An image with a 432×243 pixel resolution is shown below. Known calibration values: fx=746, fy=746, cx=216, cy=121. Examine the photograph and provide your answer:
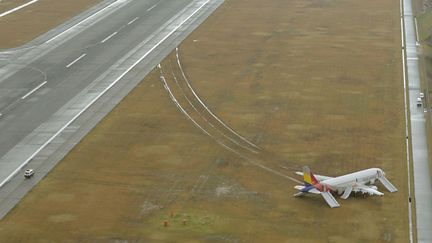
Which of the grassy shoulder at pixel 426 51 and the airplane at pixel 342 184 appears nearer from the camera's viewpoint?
the airplane at pixel 342 184

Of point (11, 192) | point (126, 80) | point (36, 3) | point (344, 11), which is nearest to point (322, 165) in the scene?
point (11, 192)

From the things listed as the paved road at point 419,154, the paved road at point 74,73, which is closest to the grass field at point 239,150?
the paved road at point 419,154

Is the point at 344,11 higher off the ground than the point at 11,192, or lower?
lower

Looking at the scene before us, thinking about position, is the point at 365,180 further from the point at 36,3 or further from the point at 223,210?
the point at 36,3

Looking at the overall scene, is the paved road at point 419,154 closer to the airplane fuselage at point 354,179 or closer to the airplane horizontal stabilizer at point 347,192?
the airplane fuselage at point 354,179

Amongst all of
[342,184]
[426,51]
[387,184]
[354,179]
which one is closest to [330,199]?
[342,184]

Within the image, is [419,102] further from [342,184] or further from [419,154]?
[342,184]
